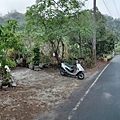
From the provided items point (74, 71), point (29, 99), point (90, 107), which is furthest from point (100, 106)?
point (74, 71)

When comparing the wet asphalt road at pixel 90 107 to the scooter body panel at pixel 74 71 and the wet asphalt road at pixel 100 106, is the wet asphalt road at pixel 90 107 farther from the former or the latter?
the scooter body panel at pixel 74 71

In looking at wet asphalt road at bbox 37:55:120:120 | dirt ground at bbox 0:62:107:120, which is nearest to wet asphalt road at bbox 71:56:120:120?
wet asphalt road at bbox 37:55:120:120

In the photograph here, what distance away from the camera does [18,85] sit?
28.2ft

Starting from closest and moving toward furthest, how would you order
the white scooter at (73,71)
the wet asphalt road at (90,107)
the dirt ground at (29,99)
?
1. the wet asphalt road at (90,107)
2. the dirt ground at (29,99)
3. the white scooter at (73,71)

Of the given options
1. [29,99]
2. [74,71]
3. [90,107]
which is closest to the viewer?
[90,107]

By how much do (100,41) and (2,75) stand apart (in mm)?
14960

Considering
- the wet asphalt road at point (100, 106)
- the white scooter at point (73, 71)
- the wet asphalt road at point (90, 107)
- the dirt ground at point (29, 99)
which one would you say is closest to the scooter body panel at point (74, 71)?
the white scooter at point (73, 71)

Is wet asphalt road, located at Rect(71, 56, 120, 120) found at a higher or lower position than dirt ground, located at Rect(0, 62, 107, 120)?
lower

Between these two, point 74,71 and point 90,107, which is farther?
point 74,71

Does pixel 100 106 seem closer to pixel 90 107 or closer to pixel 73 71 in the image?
pixel 90 107

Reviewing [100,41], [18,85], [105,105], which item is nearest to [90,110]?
[105,105]

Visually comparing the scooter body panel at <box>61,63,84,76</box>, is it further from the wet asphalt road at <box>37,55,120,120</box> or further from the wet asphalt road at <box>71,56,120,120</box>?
the wet asphalt road at <box>37,55,120,120</box>

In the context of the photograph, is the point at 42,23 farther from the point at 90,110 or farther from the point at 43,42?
the point at 90,110

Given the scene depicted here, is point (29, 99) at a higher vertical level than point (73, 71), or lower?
lower
